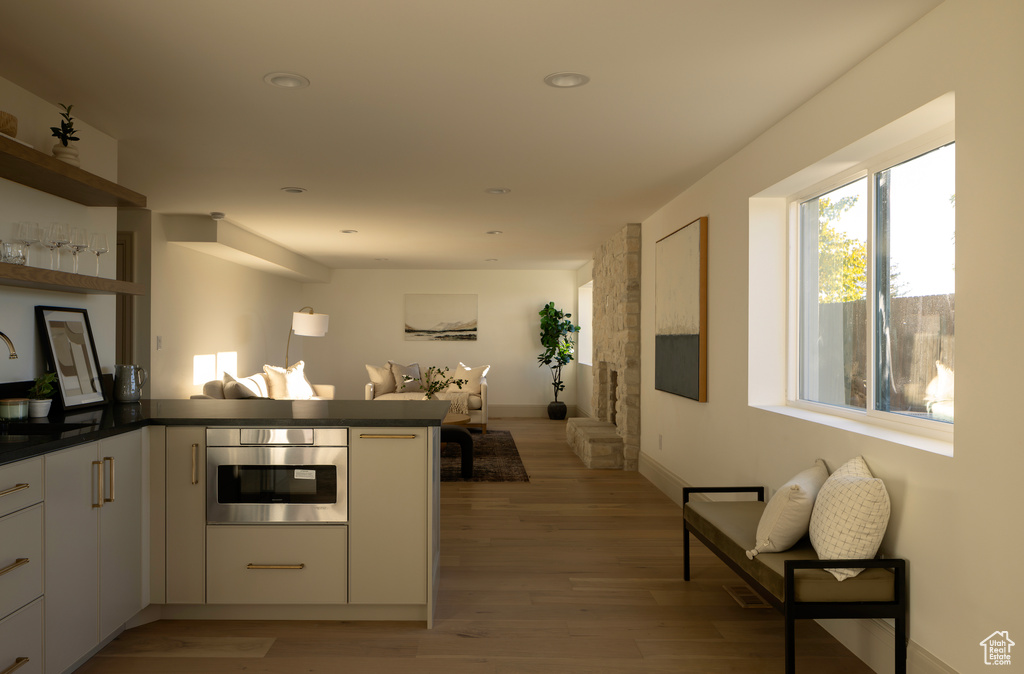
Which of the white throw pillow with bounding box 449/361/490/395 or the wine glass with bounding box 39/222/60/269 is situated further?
the white throw pillow with bounding box 449/361/490/395

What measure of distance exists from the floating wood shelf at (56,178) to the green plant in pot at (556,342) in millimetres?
7605

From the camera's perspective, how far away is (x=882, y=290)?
2854mm

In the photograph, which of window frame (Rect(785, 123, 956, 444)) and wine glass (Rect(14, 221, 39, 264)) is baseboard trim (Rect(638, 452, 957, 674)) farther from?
wine glass (Rect(14, 221, 39, 264))

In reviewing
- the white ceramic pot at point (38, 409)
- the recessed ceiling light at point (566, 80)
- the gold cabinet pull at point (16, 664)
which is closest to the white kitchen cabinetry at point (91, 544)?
the gold cabinet pull at point (16, 664)

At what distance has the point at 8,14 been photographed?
233 cm

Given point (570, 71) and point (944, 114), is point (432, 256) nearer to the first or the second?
point (570, 71)

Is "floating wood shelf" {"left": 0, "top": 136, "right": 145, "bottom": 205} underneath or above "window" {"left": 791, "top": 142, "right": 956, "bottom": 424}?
above

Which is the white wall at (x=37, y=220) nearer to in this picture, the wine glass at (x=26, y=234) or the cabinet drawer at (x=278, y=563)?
the wine glass at (x=26, y=234)

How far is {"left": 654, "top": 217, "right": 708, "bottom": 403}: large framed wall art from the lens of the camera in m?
4.59

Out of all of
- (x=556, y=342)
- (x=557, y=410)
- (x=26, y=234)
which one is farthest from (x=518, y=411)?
(x=26, y=234)

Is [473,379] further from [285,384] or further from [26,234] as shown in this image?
[26,234]

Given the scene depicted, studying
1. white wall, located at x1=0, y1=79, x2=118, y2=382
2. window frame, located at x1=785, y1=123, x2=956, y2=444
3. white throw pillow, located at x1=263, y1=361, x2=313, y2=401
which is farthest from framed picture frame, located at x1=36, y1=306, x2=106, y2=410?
white throw pillow, located at x1=263, y1=361, x2=313, y2=401

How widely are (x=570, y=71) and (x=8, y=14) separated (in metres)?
2.06

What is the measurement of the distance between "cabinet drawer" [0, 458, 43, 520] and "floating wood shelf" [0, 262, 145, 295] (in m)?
0.80
